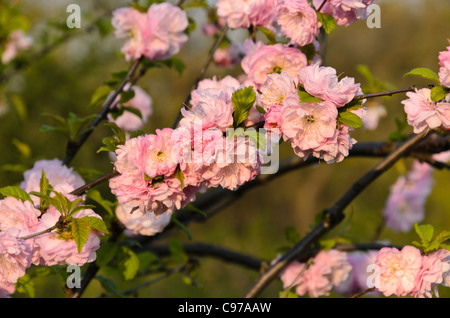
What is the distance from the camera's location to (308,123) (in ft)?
2.66

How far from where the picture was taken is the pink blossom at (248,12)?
1145 mm

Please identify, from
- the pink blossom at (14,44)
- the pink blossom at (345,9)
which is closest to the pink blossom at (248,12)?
the pink blossom at (345,9)

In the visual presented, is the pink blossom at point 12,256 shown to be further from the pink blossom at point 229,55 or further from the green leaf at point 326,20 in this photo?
the pink blossom at point 229,55

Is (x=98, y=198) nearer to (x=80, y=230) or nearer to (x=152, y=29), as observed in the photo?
(x=80, y=230)

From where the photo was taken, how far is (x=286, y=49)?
103cm

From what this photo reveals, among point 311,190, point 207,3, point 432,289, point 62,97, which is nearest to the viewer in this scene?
point 432,289

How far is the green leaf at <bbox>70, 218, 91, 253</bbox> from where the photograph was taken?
899mm

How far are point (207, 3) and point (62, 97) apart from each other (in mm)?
4774

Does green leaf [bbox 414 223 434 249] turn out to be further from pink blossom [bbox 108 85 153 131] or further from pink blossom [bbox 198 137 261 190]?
pink blossom [bbox 108 85 153 131]

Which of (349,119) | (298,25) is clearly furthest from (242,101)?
(298,25)
